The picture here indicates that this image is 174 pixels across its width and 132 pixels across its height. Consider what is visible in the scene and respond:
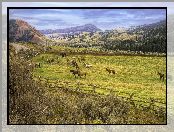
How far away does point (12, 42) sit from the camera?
663cm

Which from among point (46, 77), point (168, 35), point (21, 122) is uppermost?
point (168, 35)

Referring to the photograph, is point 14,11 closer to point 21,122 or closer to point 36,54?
point 36,54

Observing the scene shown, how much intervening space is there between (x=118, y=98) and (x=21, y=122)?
959mm

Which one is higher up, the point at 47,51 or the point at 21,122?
the point at 47,51

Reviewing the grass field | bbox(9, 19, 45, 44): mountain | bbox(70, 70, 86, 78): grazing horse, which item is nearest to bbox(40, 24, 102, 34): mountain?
bbox(9, 19, 45, 44): mountain

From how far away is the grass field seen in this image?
661 cm

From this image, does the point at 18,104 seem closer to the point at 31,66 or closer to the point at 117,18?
the point at 31,66

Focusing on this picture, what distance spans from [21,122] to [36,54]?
0.67m

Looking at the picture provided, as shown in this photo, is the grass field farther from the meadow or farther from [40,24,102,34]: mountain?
[40,24,102,34]: mountain

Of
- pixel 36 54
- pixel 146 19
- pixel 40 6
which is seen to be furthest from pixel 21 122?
pixel 146 19

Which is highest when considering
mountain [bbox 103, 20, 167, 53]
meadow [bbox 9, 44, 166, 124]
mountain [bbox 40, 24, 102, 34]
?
mountain [bbox 40, 24, 102, 34]

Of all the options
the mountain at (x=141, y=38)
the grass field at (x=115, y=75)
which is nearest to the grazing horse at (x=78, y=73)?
the grass field at (x=115, y=75)

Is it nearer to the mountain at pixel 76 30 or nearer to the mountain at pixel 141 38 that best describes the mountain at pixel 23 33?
the mountain at pixel 76 30

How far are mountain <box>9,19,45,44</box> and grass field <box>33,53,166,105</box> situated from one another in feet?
0.58
